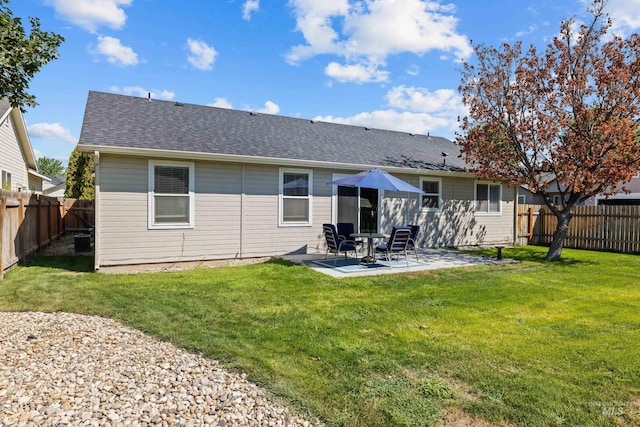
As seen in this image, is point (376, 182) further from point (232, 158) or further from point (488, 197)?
point (488, 197)

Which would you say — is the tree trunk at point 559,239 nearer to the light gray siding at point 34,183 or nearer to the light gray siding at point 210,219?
the light gray siding at point 210,219

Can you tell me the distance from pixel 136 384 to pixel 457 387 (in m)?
2.71

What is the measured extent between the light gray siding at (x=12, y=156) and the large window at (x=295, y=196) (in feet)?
38.9

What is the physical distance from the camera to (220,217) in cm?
940

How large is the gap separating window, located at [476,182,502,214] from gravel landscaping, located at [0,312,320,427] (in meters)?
12.3

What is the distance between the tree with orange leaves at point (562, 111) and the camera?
32.6 ft

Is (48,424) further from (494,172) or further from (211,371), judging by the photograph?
(494,172)

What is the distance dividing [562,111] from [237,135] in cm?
938

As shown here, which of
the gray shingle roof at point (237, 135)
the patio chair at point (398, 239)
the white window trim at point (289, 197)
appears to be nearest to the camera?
the patio chair at point (398, 239)

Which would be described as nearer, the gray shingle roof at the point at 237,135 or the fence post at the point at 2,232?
the fence post at the point at 2,232

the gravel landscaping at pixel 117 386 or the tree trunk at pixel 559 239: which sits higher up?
the tree trunk at pixel 559 239

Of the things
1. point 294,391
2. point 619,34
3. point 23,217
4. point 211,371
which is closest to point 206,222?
point 23,217

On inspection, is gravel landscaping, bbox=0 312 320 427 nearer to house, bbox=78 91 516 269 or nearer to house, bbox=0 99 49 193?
house, bbox=78 91 516 269

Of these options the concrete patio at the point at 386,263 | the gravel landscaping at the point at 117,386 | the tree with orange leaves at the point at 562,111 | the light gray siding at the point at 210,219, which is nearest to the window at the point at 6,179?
the light gray siding at the point at 210,219
